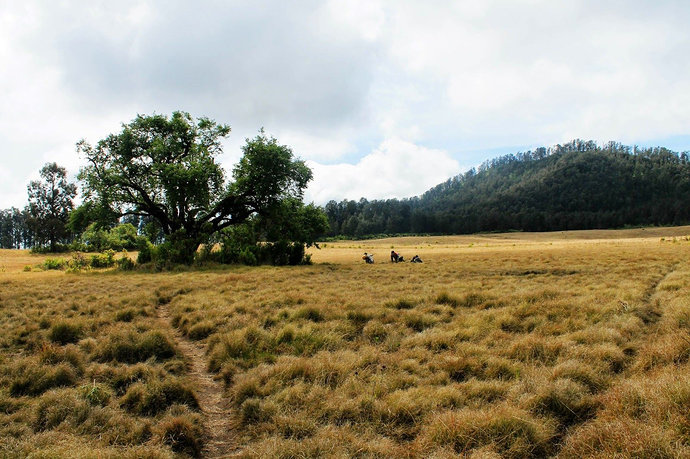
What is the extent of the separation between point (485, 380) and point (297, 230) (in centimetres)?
2441

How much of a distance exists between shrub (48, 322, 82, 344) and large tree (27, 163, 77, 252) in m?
63.6

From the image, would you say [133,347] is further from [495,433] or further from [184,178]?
[184,178]

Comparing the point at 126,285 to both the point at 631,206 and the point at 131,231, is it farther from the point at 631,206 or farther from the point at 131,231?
the point at 631,206

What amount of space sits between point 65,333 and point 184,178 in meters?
18.6

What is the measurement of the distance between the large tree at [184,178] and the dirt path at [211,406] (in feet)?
65.7

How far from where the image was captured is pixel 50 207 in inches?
2418

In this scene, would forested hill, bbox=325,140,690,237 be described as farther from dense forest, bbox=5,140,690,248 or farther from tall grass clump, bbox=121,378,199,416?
tall grass clump, bbox=121,378,199,416

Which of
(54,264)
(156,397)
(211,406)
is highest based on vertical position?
(54,264)

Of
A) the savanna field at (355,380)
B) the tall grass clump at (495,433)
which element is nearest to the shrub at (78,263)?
the savanna field at (355,380)

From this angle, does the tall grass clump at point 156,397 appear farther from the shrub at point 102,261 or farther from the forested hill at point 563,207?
the forested hill at point 563,207

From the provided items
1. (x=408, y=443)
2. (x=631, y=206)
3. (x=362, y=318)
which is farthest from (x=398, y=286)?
(x=631, y=206)

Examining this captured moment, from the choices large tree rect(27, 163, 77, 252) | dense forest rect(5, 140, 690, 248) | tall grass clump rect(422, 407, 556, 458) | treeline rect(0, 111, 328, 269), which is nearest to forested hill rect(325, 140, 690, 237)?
dense forest rect(5, 140, 690, 248)

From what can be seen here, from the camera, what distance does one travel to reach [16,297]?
12.4 meters

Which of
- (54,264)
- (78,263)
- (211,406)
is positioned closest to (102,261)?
(78,263)
